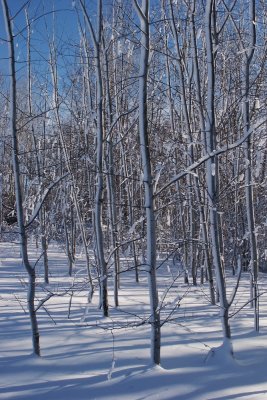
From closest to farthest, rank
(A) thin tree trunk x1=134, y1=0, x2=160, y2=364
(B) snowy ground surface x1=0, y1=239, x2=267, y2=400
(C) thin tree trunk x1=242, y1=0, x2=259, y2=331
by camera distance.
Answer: (B) snowy ground surface x1=0, y1=239, x2=267, y2=400 → (A) thin tree trunk x1=134, y1=0, x2=160, y2=364 → (C) thin tree trunk x1=242, y1=0, x2=259, y2=331

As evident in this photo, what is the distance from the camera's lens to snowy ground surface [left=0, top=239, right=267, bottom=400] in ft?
11.0

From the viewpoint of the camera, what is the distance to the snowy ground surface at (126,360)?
337 cm

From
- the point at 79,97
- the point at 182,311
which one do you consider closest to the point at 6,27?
the point at 182,311

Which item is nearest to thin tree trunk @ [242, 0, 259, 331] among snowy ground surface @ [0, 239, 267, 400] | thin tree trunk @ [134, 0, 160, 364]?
snowy ground surface @ [0, 239, 267, 400]

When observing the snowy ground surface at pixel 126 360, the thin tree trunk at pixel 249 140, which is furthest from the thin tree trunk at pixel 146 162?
the thin tree trunk at pixel 249 140

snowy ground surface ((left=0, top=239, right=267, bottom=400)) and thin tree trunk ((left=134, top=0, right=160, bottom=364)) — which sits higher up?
thin tree trunk ((left=134, top=0, right=160, bottom=364))

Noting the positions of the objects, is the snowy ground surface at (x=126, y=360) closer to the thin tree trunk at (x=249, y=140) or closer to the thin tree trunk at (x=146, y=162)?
the thin tree trunk at (x=146, y=162)

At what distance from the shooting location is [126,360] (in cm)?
402

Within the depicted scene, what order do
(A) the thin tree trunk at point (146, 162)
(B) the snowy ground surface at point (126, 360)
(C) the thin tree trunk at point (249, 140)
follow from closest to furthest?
(B) the snowy ground surface at point (126, 360), (A) the thin tree trunk at point (146, 162), (C) the thin tree trunk at point (249, 140)

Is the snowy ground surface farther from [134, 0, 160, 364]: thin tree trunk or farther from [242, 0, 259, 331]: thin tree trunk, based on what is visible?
[242, 0, 259, 331]: thin tree trunk

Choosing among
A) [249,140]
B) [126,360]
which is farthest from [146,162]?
[249,140]

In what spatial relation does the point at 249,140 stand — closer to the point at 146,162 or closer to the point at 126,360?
the point at 146,162

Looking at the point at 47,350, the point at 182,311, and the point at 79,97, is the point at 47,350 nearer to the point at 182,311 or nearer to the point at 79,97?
the point at 182,311

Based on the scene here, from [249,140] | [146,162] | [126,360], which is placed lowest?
[126,360]
